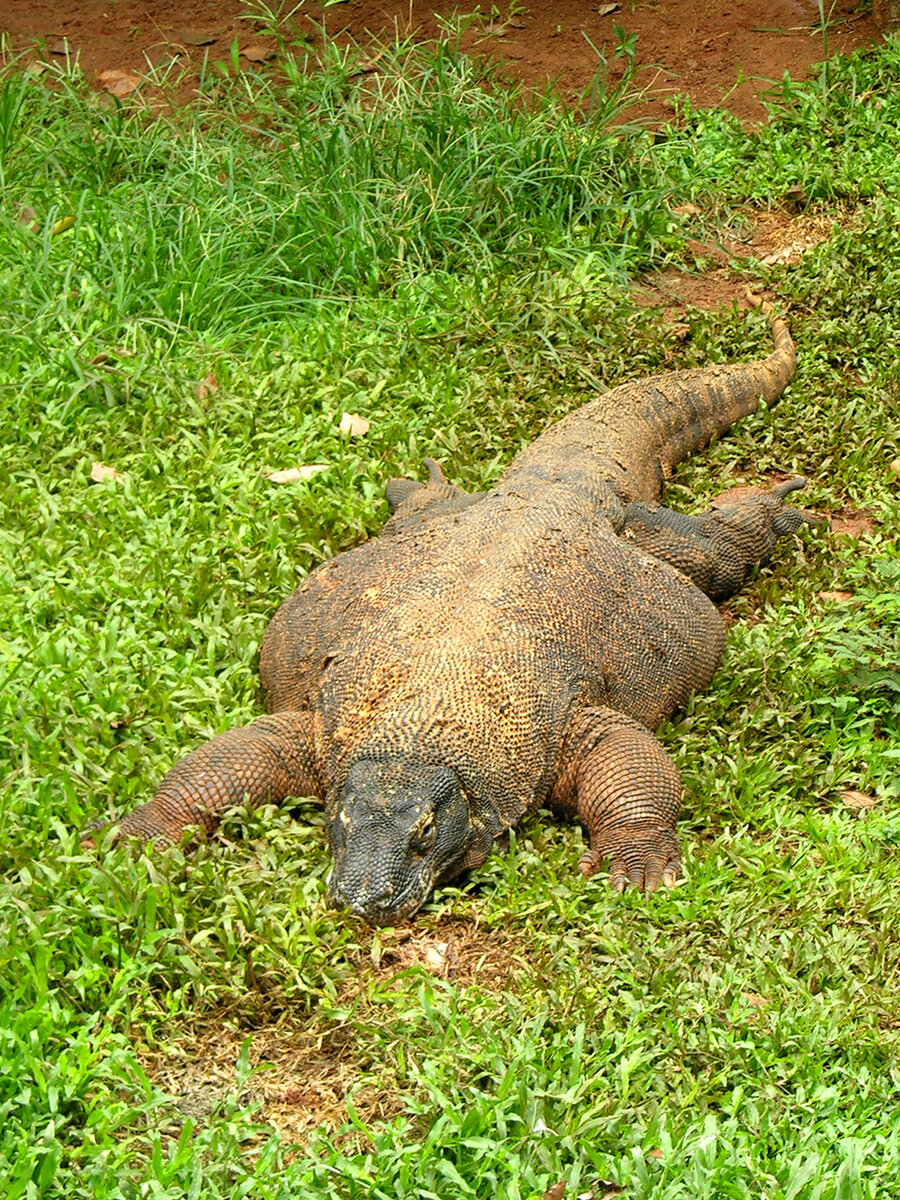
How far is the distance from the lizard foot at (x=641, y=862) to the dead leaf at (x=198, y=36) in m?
6.43

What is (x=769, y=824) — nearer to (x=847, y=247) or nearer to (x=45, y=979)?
(x=45, y=979)

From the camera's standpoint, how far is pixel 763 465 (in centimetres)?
591

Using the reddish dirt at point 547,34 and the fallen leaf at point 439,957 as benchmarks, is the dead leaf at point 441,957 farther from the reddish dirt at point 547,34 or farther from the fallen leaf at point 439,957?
the reddish dirt at point 547,34

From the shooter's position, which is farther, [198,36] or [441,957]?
[198,36]

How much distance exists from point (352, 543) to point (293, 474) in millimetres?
524

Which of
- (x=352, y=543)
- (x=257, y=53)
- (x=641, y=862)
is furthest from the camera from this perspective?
(x=257, y=53)

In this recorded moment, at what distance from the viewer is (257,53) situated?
28.1ft

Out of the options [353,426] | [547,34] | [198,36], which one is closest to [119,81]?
[198,36]

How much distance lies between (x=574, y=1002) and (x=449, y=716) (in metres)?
0.89

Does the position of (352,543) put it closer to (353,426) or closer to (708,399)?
(353,426)

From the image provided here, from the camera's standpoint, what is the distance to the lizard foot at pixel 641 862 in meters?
3.92

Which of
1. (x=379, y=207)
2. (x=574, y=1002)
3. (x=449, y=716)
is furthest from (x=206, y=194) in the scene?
(x=574, y=1002)

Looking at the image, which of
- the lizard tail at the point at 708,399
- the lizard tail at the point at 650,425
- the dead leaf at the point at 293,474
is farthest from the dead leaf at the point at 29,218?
the lizard tail at the point at 708,399

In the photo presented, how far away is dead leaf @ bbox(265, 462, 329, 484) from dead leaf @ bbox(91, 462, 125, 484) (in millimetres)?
580
